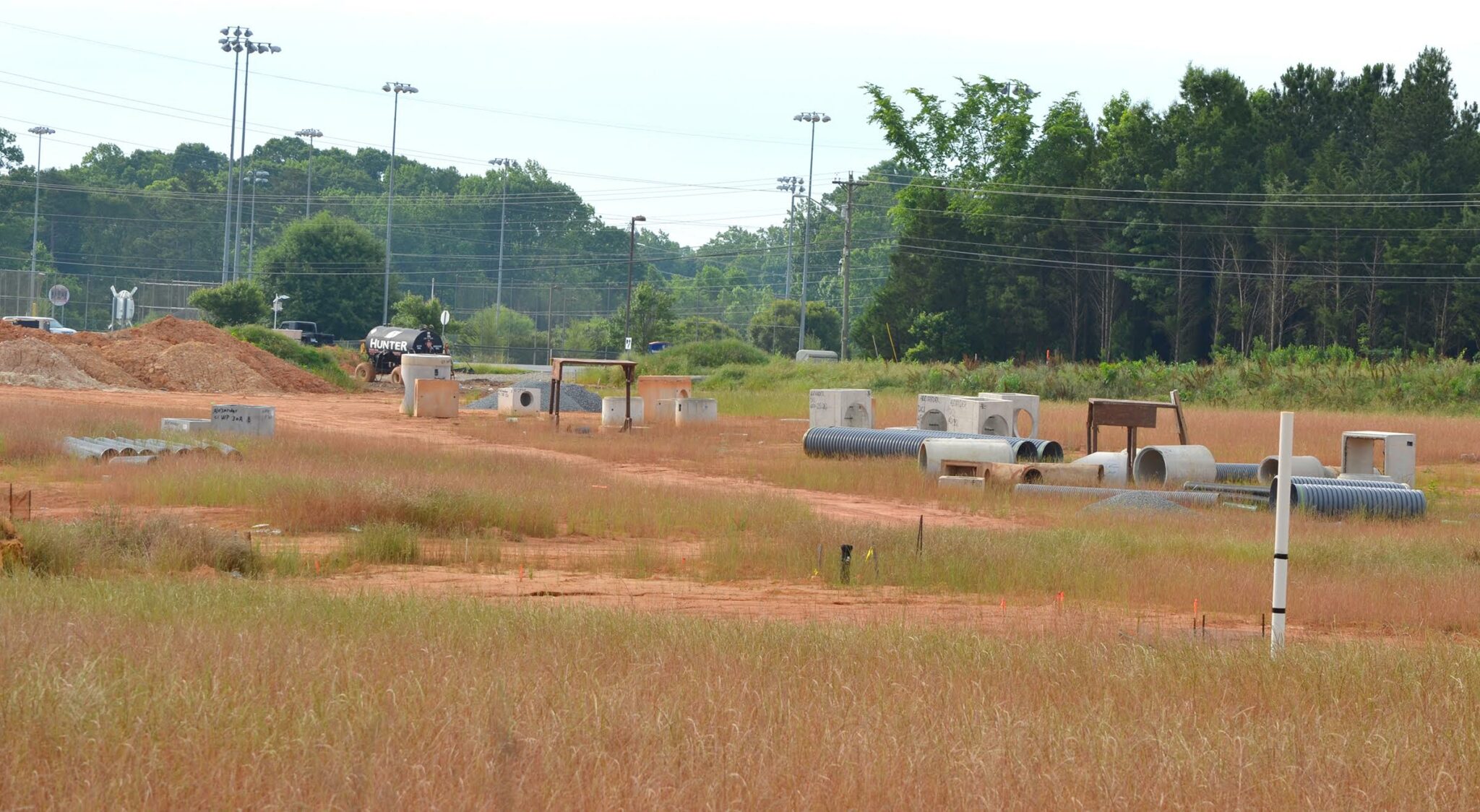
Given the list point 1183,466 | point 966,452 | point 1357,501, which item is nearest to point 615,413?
point 966,452

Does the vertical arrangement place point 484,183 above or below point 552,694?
above

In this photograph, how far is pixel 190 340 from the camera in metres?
53.6

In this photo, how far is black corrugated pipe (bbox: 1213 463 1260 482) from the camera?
24812mm

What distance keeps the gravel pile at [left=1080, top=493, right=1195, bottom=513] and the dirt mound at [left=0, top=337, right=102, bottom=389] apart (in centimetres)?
3670

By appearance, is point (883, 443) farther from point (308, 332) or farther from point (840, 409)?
point (308, 332)

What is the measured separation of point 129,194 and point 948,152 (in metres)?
75.1

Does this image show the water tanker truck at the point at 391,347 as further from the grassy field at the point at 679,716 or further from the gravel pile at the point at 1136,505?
the grassy field at the point at 679,716

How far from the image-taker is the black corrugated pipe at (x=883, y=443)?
27.2 meters

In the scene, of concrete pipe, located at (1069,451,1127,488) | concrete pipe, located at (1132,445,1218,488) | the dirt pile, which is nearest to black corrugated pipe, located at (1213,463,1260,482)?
concrete pipe, located at (1132,445,1218,488)

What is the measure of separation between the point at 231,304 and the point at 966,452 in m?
57.3

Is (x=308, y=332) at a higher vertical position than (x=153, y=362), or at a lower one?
higher

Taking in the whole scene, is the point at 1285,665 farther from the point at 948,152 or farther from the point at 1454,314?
the point at 948,152

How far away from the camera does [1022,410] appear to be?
31.9 m

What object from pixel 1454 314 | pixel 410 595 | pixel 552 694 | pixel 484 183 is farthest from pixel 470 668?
pixel 484 183
